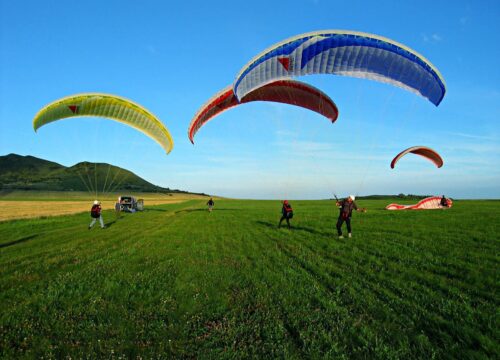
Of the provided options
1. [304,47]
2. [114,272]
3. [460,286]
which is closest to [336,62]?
[304,47]

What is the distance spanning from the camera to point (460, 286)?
6.65 metres

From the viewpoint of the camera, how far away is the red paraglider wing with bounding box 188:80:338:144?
14.9 metres

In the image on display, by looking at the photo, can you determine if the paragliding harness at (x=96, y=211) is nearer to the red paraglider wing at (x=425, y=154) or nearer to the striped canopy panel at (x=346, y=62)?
the striped canopy panel at (x=346, y=62)

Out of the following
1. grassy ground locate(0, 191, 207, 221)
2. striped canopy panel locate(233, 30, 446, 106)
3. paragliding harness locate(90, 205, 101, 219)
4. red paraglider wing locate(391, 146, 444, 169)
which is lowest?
grassy ground locate(0, 191, 207, 221)

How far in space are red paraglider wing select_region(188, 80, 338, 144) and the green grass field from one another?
7.38m

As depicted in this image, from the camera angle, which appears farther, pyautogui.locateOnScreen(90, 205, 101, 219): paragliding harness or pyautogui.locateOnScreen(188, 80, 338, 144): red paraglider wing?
pyautogui.locateOnScreen(90, 205, 101, 219): paragliding harness

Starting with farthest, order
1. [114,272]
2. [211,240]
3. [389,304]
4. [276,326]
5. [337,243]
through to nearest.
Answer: [211,240]
[337,243]
[114,272]
[389,304]
[276,326]

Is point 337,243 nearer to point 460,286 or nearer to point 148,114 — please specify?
point 460,286

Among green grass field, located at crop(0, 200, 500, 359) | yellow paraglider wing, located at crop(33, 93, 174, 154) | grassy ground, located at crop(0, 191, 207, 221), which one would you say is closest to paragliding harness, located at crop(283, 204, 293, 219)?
green grass field, located at crop(0, 200, 500, 359)

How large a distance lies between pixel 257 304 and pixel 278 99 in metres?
13.2

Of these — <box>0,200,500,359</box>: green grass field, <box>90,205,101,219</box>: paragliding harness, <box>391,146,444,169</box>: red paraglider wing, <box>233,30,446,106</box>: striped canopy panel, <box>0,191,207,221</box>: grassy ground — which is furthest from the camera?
<box>0,191,207,221</box>: grassy ground

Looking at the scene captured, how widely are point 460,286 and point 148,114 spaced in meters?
15.6

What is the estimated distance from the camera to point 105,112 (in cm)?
1720

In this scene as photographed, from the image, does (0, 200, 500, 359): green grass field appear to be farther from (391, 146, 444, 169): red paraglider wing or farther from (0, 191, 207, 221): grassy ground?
(0, 191, 207, 221): grassy ground
